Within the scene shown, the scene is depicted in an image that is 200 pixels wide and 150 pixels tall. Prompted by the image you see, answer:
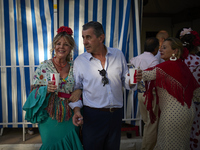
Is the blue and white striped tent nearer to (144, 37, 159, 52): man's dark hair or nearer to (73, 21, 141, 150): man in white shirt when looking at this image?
(144, 37, 159, 52): man's dark hair

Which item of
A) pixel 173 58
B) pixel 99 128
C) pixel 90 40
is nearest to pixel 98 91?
pixel 99 128

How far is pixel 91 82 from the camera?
6.86 ft

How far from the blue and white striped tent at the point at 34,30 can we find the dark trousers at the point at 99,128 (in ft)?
5.67

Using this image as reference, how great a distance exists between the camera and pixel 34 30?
366cm

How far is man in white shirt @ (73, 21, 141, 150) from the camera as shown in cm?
208

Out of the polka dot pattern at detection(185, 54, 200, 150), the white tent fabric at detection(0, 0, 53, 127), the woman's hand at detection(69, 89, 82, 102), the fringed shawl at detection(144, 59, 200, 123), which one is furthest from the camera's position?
the white tent fabric at detection(0, 0, 53, 127)

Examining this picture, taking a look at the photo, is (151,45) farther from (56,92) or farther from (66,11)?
(56,92)

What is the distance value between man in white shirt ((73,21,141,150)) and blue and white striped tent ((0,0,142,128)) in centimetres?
150

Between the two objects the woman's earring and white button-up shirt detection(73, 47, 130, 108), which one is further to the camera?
the woman's earring

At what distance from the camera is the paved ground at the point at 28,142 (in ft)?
11.0

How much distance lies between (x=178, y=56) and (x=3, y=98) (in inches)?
119

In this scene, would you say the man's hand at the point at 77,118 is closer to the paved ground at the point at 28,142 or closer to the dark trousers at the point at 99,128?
the dark trousers at the point at 99,128

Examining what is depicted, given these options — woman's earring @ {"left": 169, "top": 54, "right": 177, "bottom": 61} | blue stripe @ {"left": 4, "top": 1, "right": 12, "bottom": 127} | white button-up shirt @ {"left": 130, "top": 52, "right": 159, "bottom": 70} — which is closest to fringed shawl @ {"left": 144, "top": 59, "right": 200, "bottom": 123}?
woman's earring @ {"left": 169, "top": 54, "right": 177, "bottom": 61}

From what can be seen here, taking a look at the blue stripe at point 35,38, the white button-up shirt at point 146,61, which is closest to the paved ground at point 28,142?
the white button-up shirt at point 146,61
